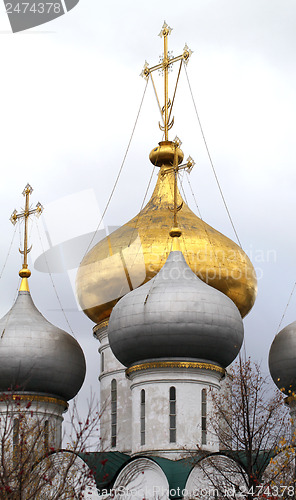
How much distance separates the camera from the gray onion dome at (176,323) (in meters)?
20.5

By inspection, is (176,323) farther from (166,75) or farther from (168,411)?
(166,75)

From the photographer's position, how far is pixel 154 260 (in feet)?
78.9

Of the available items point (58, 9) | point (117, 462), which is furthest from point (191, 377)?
point (58, 9)

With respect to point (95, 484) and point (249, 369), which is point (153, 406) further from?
point (249, 369)

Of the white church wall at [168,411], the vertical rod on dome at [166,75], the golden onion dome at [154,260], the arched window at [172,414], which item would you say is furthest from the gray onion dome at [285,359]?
the vertical rod on dome at [166,75]

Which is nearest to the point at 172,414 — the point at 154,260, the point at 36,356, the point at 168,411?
the point at 168,411

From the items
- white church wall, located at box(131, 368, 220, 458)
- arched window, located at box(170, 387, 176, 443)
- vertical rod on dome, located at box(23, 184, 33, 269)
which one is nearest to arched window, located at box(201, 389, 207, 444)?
white church wall, located at box(131, 368, 220, 458)

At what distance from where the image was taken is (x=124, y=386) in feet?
78.8

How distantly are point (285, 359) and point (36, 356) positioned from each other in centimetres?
572

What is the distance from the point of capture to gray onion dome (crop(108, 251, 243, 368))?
67.1 ft

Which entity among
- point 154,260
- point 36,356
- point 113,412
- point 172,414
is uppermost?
point 154,260

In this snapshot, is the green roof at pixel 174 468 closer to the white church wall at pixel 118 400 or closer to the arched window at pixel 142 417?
the arched window at pixel 142 417

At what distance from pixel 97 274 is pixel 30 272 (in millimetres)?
1754

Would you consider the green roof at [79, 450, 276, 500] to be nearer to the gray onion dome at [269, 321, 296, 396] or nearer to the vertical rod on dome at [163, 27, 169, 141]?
the gray onion dome at [269, 321, 296, 396]
